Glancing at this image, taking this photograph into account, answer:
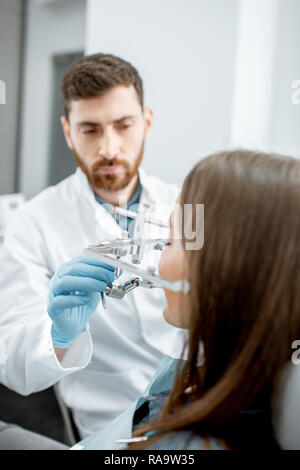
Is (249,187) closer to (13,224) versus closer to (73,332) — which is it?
(73,332)

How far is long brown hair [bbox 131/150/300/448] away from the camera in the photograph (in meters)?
0.52

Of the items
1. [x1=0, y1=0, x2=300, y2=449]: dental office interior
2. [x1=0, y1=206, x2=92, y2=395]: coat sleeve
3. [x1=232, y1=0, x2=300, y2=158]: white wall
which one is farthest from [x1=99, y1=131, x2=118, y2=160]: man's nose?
[x1=232, y1=0, x2=300, y2=158]: white wall

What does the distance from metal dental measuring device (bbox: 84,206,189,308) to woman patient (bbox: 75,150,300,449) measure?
0.04 meters

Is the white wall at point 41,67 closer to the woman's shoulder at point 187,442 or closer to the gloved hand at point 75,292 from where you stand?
the gloved hand at point 75,292

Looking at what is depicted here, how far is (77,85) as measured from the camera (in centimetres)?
103

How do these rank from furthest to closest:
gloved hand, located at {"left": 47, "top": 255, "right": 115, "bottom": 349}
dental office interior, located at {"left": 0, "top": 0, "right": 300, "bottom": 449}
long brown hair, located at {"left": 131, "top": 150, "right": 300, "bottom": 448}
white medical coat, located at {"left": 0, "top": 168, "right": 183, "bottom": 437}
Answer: dental office interior, located at {"left": 0, "top": 0, "right": 300, "bottom": 449}
white medical coat, located at {"left": 0, "top": 168, "right": 183, "bottom": 437}
gloved hand, located at {"left": 47, "top": 255, "right": 115, "bottom": 349}
long brown hair, located at {"left": 131, "top": 150, "right": 300, "bottom": 448}

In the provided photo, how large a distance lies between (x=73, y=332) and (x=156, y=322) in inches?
13.7

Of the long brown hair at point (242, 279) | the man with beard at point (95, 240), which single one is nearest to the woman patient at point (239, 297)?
the long brown hair at point (242, 279)

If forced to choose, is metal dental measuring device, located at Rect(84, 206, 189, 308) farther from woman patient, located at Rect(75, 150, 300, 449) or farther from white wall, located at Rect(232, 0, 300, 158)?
white wall, located at Rect(232, 0, 300, 158)

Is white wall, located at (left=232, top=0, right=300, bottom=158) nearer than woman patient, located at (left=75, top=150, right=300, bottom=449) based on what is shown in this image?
No

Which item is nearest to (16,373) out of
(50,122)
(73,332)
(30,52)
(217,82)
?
(73,332)

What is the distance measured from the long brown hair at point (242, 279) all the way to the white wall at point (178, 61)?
3.04 feet

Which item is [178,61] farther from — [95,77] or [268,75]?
[95,77]

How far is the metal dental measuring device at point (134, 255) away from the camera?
0.58 meters
